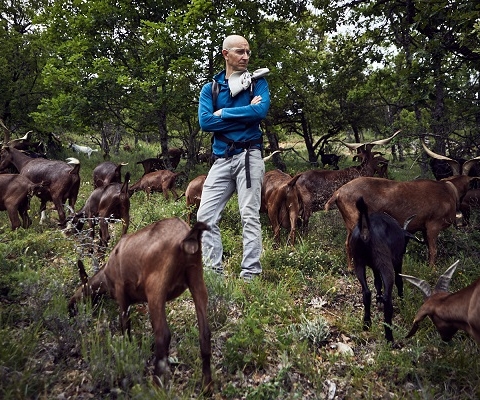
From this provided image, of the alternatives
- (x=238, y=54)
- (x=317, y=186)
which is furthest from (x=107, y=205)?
(x=317, y=186)

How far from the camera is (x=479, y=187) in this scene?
701cm

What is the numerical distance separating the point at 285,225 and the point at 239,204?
2265 mm

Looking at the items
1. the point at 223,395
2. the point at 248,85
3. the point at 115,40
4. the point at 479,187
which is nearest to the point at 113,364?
the point at 223,395

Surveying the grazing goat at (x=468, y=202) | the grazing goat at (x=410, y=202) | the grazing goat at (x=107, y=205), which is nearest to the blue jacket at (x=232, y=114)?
the grazing goat at (x=410, y=202)

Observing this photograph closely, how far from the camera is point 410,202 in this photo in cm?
513

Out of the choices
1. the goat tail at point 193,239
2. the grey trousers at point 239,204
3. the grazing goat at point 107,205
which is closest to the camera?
the goat tail at point 193,239

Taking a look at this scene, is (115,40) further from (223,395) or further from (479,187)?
(223,395)

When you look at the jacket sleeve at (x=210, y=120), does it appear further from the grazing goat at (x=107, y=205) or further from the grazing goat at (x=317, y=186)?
the grazing goat at (x=317, y=186)

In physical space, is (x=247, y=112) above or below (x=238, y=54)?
below

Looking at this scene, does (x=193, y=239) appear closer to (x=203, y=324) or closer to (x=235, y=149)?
(x=203, y=324)

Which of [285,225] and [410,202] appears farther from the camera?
[285,225]

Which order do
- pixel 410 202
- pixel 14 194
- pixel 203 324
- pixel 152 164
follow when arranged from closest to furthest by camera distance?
pixel 203 324
pixel 410 202
pixel 14 194
pixel 152 164

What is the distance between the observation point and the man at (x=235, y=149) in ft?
14.7

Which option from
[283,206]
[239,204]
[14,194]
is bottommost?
[283,206]
